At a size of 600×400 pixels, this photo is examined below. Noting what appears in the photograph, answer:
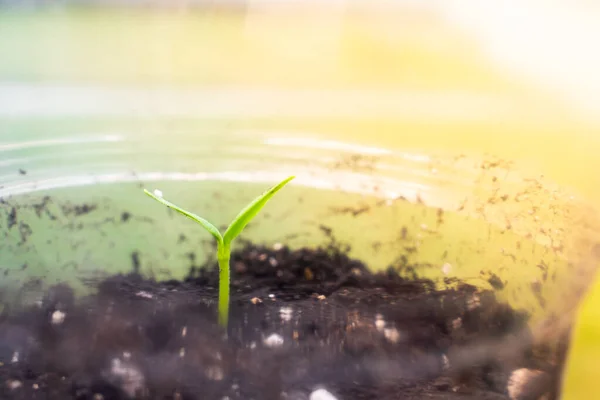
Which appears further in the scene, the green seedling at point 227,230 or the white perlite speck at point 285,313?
the white perlite speck at point 285,313

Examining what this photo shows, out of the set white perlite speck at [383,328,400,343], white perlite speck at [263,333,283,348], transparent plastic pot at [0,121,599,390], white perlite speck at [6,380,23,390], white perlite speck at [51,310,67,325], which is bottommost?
white perlite speck at [6,380,23,390]

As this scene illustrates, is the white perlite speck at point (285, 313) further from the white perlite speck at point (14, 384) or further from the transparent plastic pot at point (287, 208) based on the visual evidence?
the white perlite speck at point (14, 384)

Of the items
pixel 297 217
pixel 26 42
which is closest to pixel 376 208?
pixel 297 217

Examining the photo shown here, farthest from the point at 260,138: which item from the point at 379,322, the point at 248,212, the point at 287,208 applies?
the point at 379,322

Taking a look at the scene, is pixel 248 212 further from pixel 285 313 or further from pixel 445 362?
pixel 445 362

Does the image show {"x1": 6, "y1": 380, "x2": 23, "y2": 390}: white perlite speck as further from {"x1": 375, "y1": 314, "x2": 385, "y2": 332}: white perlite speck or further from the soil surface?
{"x1": 375, "y1": 314, "x2": 385, "y2": 332}: white perlite speck

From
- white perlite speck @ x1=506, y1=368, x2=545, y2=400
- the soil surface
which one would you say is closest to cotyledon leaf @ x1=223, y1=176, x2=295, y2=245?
the soil surface

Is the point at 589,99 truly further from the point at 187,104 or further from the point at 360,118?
the point at 187,104

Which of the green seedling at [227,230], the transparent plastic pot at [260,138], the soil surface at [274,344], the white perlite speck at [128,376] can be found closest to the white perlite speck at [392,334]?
the soil surface at [274,344]
